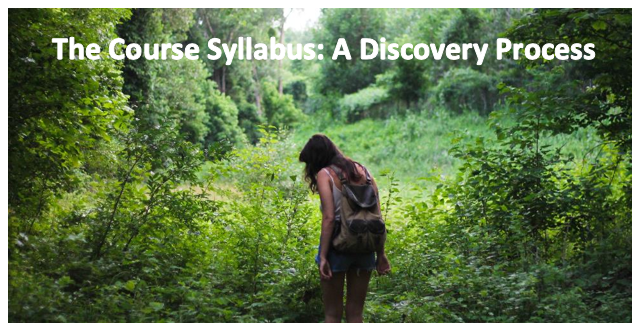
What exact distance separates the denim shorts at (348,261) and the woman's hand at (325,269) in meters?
0.04

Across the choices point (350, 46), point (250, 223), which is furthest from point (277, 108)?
point (250, 223)

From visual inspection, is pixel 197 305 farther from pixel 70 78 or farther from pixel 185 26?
pixel 185 26

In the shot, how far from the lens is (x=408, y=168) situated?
31703mm

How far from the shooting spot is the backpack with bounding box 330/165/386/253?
4.96 meters

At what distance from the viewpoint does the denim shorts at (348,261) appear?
16.5ft

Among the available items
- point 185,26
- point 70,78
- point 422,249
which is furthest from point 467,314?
point 185,26

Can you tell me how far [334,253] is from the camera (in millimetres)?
5039

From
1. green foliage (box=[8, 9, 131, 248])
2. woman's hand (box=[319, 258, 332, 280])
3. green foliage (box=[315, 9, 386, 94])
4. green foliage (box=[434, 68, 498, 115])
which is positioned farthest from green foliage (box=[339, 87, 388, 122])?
woman's hand (box=[319, 258, 332, 280])

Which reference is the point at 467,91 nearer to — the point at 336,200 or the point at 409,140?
the point at 409,140

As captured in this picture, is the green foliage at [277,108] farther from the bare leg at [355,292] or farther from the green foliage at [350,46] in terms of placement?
the bare leg at [355,292]

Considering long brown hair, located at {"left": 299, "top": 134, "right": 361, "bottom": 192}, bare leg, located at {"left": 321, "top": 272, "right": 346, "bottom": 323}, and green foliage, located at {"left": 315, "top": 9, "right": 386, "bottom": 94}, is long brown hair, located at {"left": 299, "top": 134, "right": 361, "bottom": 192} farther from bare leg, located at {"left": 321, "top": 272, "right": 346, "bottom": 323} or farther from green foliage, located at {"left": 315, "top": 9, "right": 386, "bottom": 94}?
green foliage, located at {"left": 315, "top": 9, "right": 386, "bottom": 94}

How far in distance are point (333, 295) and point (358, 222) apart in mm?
608

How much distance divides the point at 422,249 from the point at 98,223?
3.83 m

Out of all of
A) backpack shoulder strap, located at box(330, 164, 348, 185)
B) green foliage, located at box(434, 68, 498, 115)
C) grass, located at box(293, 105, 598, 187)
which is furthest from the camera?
green foliage, located at box(434, 68, 498, 115)
